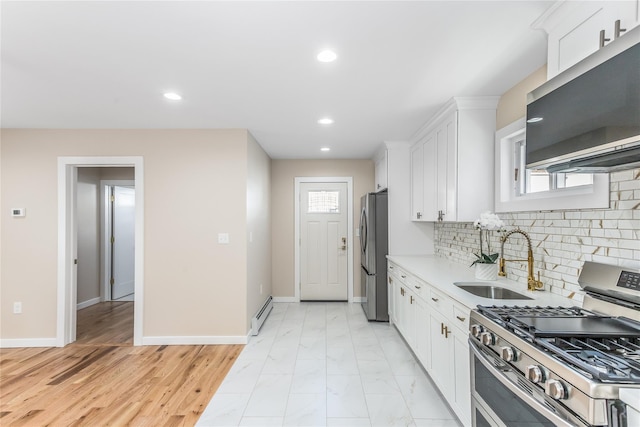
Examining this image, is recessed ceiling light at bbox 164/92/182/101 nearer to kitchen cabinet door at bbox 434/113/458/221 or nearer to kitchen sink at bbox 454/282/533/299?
kitchen cabinet door at bbox 434/113/458/221

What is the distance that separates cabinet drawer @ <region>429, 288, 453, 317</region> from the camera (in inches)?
84.5

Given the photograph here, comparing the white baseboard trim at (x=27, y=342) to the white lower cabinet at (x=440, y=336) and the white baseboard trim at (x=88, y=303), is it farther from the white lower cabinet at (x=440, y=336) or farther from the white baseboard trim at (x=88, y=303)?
the white lower cabinet at (x=440, y=336)

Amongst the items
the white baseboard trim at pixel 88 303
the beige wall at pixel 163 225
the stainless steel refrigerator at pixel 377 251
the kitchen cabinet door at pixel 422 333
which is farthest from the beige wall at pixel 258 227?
the white baseboard trim at pixel 88 303

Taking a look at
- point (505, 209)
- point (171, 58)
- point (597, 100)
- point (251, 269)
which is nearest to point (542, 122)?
point (597, 100)

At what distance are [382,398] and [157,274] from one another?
2640 mm

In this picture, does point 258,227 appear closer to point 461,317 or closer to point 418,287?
point 418,287

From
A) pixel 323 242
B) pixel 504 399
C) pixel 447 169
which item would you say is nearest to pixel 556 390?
pixel 504 399

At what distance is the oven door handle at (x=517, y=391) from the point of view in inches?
40.2

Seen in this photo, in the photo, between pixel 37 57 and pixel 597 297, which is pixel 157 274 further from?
pixel 597 297

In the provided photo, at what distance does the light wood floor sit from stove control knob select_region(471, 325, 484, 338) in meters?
1.92

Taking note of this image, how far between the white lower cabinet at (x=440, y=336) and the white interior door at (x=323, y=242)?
77.7 inches

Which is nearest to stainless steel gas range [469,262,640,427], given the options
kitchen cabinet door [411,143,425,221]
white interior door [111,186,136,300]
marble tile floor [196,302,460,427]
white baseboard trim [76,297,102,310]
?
marble tile floor [196,302,460,427]

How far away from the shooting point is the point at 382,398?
2.41 m

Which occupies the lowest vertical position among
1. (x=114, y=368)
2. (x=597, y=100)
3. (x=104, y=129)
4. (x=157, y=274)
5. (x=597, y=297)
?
(x=114, y=368)
